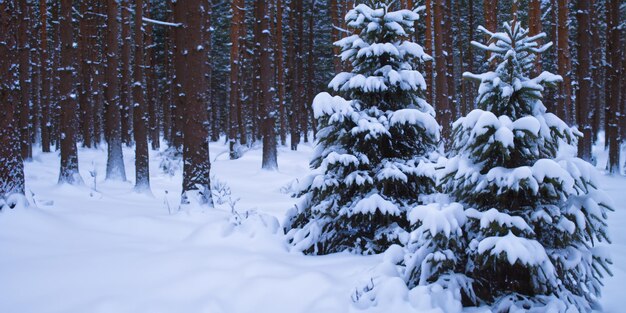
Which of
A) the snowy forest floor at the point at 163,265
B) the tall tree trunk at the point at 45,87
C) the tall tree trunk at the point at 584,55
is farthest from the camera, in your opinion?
the tall tree trunk at the point at 45,87

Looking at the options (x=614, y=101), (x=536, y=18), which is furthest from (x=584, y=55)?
(x=614, y=101)

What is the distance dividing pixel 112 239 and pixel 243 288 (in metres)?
2.37

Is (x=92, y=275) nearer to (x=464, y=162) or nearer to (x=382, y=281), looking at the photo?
(x=382, y=281)

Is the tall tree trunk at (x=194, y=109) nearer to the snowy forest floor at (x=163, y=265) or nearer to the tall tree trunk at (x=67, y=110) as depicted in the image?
the snowy forest floor at (x=163, y=265)

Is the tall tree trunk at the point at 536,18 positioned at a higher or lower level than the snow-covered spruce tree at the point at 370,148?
higher

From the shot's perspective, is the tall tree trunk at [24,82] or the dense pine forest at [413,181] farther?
the tall tree trunk at [24,82]

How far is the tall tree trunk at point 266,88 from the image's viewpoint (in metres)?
15.4

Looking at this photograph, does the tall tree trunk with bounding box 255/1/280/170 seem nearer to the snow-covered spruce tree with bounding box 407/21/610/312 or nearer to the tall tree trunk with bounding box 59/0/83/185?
the tall tree trunk with bounding box 59/0/83/185

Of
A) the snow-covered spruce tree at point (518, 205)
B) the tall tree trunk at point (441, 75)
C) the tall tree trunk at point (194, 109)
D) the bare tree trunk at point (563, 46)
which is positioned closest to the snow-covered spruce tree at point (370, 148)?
the snow-covered spruce tree at point (518, 205)

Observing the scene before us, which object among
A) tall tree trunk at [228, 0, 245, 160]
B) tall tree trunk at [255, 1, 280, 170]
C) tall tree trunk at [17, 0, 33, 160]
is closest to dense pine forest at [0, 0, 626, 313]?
tall tree trunk at [255, 1, 280, 170]

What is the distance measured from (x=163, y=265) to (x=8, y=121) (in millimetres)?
3671

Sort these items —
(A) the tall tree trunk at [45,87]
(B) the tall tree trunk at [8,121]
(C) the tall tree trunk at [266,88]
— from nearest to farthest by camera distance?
(B) the tall tree trunk at [8,121], (C) the tall tree trunk at [266,88], (A) the tall tree trunk at [45,87]

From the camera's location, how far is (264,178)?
1514cm

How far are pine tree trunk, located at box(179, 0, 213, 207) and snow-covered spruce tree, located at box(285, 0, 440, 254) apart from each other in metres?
2.40
